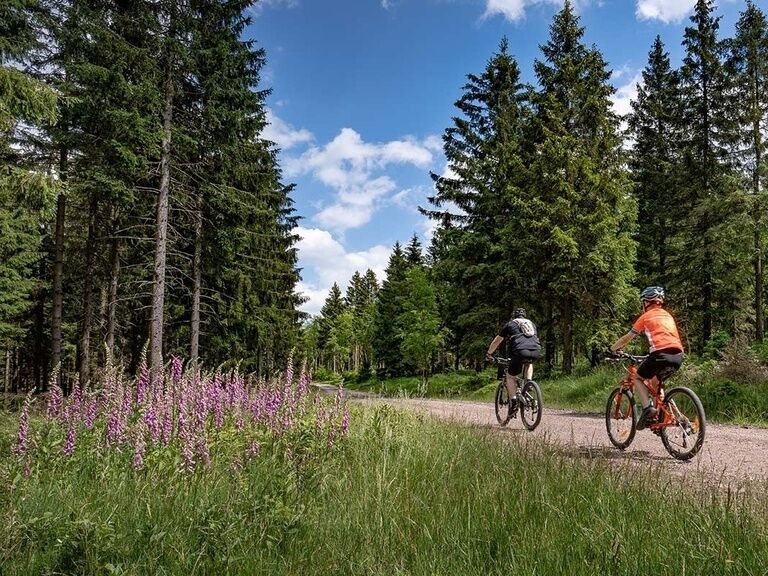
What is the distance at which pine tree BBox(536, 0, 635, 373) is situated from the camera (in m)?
18.1

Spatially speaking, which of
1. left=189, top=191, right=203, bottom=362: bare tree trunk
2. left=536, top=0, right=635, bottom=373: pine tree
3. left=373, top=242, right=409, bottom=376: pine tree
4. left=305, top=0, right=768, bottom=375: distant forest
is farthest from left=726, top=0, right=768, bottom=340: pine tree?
left=373, top=242, right=409, bottom=376: pine tree

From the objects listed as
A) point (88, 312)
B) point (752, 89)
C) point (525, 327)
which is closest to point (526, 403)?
point (525, 327)

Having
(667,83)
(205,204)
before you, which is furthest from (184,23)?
(667,83)

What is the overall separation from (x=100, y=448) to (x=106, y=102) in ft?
42.9

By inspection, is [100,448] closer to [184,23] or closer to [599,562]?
[599,562]

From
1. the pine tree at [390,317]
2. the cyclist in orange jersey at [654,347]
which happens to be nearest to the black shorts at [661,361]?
the cyclist in orange jersey at [654,347]

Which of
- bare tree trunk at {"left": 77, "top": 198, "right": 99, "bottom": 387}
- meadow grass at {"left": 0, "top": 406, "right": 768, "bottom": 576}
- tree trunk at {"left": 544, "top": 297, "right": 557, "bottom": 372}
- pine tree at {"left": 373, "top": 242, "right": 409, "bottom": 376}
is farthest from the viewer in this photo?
pine tree at {"left": 373, "top": 242, "right": 409, "bottom": 376}

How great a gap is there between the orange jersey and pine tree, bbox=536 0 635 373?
38.2ft

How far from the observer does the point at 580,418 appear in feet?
36.2

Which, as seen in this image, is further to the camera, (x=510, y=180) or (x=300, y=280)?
(x=300, y=280)

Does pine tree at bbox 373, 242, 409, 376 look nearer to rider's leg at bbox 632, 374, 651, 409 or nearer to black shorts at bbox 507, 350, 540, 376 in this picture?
black shorts at bbox 507, 350, 540, 376

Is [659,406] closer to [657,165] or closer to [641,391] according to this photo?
[641,391]

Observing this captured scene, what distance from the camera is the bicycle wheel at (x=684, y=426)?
589cm

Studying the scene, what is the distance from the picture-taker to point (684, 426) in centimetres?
608
